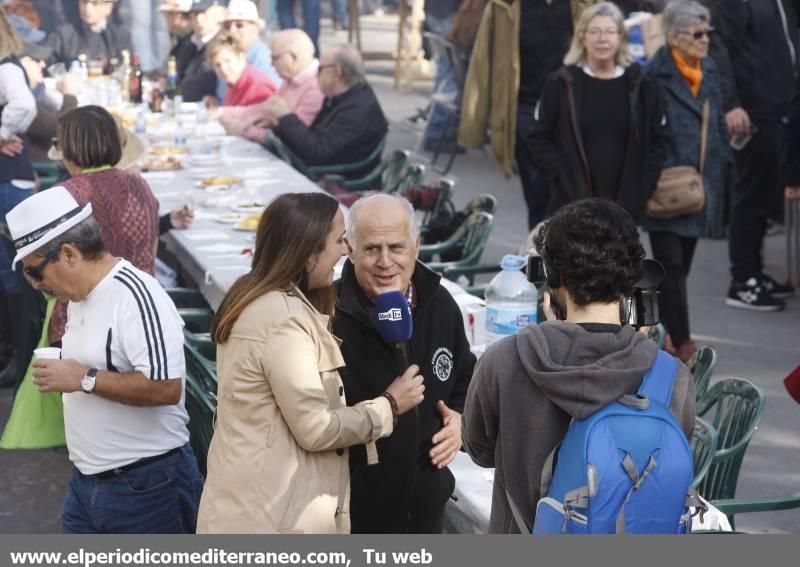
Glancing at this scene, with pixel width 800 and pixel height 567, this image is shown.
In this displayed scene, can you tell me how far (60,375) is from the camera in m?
3.97

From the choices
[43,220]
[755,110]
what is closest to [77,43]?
[755,110]

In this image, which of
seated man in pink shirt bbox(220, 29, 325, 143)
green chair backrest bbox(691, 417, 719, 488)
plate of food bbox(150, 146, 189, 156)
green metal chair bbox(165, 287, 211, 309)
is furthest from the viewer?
seated man in pink shirt bbox(220, 29, 325, 143)

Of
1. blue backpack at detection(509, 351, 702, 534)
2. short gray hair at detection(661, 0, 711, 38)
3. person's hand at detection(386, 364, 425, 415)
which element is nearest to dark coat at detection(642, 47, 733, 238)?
short gray hair at detection(661, 0, 711, 38)

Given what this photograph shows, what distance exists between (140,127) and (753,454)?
561 centimetres

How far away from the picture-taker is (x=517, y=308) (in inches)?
203

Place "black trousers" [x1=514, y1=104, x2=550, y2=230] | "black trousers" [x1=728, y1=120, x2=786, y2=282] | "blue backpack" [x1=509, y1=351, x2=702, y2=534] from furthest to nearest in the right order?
"black trousers" [x1=514, y1=104, x2=550, y2=230] → "black trousers" [x1=728, y1=120, x2=786, y2=282] → "blue backpack" [x1=509, y1=351, x2=702, y2=534]

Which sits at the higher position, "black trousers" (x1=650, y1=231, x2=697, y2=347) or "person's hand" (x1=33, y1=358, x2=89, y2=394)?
"person's hand" (x1=33, y1=358, x2=89, y2=394)

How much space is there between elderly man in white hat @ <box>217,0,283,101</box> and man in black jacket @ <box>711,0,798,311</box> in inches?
160

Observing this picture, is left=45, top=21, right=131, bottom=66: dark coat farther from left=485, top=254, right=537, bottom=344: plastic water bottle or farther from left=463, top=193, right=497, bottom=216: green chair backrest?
left=485, top=254, right=537, bottom=344: plastic water bottle

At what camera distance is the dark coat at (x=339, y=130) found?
9.69m

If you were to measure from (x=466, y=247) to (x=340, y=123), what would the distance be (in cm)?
249

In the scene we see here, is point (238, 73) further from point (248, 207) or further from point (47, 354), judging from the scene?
point (47, 354)

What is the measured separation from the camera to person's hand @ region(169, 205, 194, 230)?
24.9 ft

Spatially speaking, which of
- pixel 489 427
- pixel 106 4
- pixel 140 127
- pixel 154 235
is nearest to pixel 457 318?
pixel 489 427
